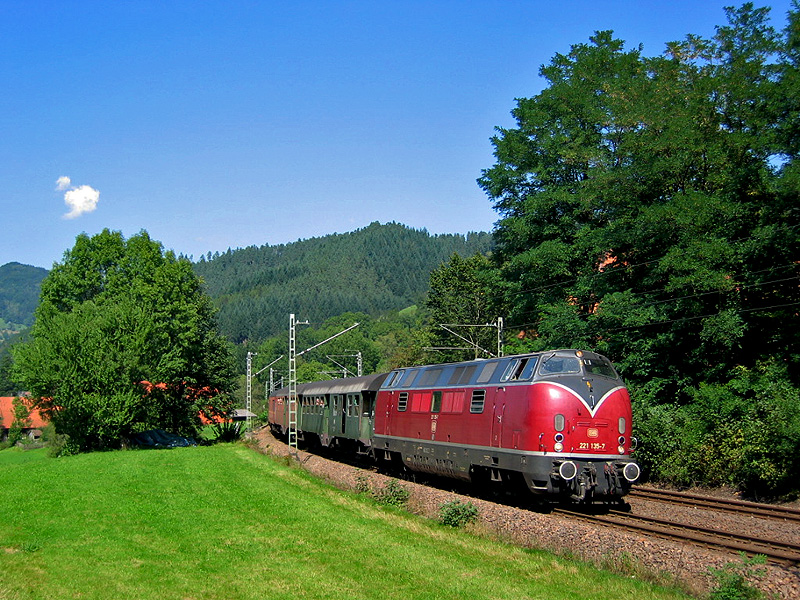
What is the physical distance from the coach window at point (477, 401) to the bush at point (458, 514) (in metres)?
3.81

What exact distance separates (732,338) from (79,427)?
3555 cm

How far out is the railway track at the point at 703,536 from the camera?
13.8 m

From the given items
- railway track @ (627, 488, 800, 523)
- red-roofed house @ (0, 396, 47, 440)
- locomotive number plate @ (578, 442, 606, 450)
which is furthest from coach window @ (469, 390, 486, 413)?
red-roofed house @ (0, 396, 47, 440)

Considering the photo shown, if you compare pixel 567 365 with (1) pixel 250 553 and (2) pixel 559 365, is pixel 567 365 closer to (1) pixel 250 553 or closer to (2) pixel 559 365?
(2) pixel 559 365

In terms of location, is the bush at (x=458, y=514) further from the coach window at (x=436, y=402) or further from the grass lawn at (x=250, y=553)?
the coach window at (x=436, y=402)

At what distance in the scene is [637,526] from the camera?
16562 mm

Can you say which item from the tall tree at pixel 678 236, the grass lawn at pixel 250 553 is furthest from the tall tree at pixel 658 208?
the grass lawn at pixel 250 553

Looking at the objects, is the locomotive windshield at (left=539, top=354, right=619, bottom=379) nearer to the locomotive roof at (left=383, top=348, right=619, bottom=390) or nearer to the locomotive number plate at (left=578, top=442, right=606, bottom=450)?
the locomotive roof at (left=383, top=348, right=619, bottom=390)

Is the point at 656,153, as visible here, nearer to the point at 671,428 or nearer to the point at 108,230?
the point at 671,428

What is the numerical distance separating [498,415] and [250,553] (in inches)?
336

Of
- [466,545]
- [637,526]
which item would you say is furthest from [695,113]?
[466,545]

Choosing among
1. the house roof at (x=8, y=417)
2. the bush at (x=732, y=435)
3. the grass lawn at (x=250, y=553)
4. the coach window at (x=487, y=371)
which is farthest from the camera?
the house roof at (x=8, y=417)

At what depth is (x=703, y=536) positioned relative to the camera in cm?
1558

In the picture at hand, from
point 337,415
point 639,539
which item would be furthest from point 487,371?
point 337,415
